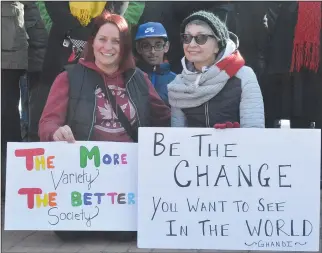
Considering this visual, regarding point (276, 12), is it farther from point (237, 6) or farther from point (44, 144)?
point (44, 144)

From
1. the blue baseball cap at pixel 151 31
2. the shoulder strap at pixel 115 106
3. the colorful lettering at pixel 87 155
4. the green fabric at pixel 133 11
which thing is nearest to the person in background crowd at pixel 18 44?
Answer: the green fabric at pixel 133 11

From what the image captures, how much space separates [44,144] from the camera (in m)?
3.37

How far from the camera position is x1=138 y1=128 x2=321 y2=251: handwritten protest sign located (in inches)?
124

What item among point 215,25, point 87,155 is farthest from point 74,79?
point 215,25

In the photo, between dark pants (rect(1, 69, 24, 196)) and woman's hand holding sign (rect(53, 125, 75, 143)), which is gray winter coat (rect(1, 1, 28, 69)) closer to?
dark pants (rect(1, 69, 24, 196))

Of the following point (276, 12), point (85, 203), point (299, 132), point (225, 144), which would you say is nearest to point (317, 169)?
point (299, 132)

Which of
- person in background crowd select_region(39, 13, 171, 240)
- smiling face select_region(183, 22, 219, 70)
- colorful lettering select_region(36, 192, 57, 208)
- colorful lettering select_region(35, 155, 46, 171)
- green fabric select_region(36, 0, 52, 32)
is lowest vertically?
colorful lettering select_region(36, 192, 57, 208)

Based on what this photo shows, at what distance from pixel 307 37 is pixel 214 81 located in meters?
1.46

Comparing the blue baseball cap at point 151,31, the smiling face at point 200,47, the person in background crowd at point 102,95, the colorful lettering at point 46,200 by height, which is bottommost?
the colorful lettering at point 46,200

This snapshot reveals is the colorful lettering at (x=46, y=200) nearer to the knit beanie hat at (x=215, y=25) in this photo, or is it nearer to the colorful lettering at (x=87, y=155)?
the colorful lettering at (x=87, y=155)

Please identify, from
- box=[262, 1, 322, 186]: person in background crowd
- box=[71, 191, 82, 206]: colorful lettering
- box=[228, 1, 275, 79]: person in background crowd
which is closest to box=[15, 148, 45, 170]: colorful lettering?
box=[71, 191, 82, 206]: colorful lettering

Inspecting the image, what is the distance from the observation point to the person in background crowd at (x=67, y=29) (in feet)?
15.4

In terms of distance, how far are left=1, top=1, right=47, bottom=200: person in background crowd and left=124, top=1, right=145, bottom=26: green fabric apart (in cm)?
73

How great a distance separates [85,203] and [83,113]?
2.32 ft
